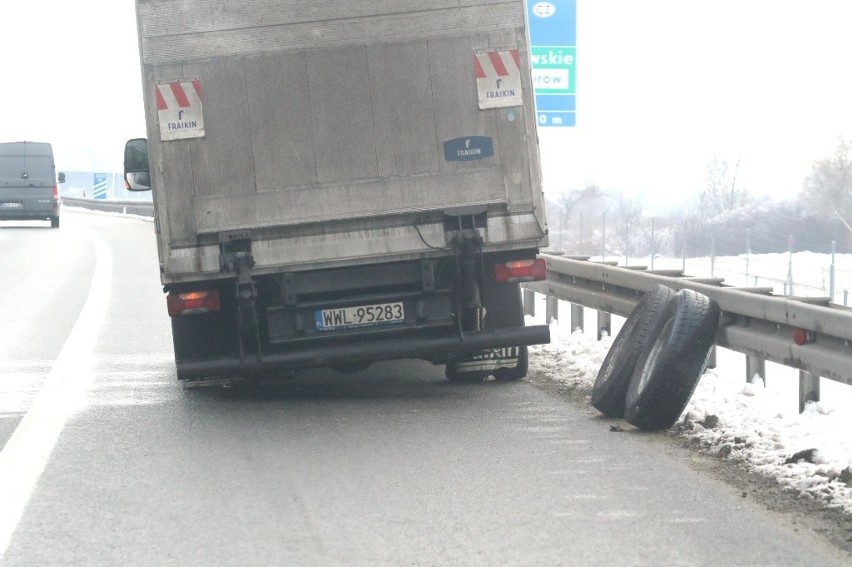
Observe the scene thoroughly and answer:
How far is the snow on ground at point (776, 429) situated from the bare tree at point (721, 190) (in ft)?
87.6

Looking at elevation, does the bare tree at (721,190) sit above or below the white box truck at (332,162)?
below

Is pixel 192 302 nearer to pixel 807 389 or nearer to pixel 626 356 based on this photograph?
pixel 626 356

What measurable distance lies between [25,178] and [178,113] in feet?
107

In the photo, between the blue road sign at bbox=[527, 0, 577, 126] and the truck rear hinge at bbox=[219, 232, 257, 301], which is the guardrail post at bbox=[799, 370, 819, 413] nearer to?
the truck rear hinge at bbox=[219, 232, 257, 301]

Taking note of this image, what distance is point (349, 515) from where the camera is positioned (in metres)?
5.21

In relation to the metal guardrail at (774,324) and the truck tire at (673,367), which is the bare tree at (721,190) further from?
the truck tire at (673,367)

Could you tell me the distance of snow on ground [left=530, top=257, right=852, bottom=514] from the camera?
217 inches

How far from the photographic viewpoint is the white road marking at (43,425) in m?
5.60

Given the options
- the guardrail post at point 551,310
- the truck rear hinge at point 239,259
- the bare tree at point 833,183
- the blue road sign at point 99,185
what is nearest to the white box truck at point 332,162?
the truck rear hinge at point 239,259

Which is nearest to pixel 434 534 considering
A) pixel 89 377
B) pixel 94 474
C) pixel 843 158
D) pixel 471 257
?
pixel 94 474

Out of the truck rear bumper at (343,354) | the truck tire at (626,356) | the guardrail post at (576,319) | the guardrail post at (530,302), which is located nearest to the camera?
the truck tire at (626,356)

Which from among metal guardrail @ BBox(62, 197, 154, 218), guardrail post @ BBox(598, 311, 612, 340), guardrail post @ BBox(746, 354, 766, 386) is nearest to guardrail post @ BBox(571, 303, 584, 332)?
guardrail post @ BBox(598, 311, 612, 340)

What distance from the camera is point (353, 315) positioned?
27.0ft

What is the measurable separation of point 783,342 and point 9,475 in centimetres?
401
